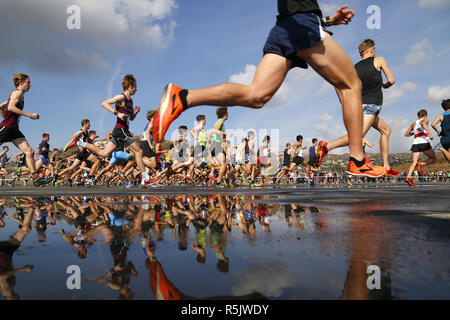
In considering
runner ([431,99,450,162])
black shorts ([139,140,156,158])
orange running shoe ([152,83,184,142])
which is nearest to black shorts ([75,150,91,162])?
black shorts ([139,140,156,158])

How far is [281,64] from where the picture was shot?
116 inches

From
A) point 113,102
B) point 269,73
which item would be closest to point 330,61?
point 269,73

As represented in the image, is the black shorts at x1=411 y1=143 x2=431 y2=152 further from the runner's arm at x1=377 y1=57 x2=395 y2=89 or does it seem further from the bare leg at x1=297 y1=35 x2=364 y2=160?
the bare leg at x1=297 y1=35 x2=364 y2=160

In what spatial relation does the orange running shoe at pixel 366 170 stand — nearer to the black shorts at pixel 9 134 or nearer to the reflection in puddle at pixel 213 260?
the reflection in puddle at pixel 213 260

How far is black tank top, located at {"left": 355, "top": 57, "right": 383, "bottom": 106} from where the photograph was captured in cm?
552

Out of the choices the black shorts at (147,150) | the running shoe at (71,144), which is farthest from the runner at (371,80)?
the running shoe at (71,144)

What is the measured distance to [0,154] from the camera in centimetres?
1794

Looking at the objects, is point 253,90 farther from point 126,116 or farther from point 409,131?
point 409,131

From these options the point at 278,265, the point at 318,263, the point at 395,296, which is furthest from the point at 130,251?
the point at 395,296

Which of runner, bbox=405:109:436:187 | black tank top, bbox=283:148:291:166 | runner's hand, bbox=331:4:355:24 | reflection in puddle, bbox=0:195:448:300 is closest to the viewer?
reflection in puddle, bbox=0:195:448:300

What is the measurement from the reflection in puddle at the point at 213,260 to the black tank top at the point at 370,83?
13.0 ft

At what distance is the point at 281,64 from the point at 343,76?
0.68 m

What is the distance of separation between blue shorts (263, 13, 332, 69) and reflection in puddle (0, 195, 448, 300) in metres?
1.61
